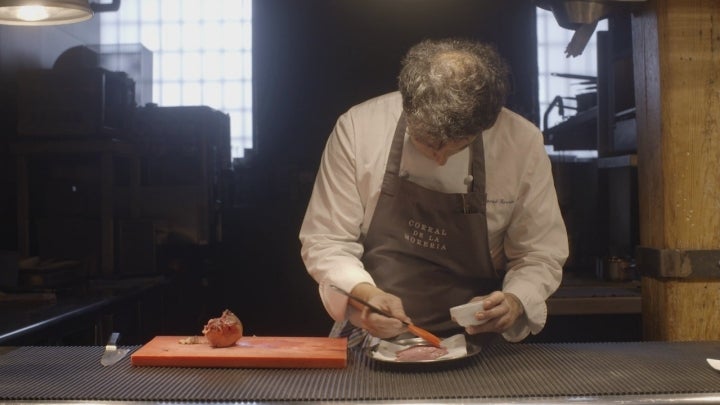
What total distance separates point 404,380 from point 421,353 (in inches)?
7.5

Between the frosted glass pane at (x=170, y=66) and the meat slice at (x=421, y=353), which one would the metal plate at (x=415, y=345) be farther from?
the frosted glass pane at (x=170, y=66)

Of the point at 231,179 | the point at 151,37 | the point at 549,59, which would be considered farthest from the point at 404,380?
the point at 151,37

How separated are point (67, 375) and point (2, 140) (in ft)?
13.4

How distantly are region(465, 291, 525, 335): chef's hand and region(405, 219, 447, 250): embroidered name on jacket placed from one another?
0.35 meters

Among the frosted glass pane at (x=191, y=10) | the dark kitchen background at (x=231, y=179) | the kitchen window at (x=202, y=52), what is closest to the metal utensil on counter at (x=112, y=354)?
the dark kitchen background at (x=231, y=179)

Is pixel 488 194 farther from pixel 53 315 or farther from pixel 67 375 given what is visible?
pixel 53 315

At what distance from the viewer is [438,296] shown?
274 centimetres

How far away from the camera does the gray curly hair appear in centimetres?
230

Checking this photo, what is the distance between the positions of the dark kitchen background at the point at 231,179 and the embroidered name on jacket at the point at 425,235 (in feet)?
5.32

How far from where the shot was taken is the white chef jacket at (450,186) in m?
2.66

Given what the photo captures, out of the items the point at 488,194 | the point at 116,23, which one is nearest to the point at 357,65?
the point at 116,23

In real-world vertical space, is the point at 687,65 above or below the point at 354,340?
above

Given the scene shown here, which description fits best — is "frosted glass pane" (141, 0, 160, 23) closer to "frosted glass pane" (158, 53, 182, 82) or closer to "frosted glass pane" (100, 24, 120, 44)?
"frosted glass pane" (100, 24, 120, 44)

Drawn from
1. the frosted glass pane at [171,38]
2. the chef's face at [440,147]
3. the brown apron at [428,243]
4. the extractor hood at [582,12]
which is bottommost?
the brown apron at [428,243]
